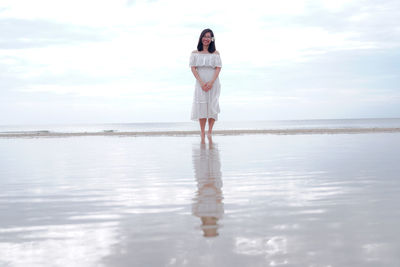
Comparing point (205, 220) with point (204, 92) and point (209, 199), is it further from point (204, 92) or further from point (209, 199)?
point (204, 92)

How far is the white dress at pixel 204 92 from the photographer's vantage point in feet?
27.7

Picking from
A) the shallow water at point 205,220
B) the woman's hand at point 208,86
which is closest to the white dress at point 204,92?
the woman's hand at point 208,86

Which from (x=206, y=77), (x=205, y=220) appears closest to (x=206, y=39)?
(x=206, y=77)

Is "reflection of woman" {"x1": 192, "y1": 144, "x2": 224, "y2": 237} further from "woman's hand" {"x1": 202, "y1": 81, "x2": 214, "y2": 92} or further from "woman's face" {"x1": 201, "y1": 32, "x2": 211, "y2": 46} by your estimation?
"woman's face" {"x1": 201, "y1": 32, "x2": 211, "y2": 46}

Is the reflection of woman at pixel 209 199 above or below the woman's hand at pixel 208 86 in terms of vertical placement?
below

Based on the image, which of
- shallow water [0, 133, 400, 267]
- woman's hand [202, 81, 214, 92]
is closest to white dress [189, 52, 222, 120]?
woman's hand [202, 81, 214, 92]

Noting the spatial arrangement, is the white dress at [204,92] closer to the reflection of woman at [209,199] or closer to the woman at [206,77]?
the woman at [206,77]

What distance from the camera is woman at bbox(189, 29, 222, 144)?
8422 millimetres

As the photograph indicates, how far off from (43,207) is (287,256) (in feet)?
4.92

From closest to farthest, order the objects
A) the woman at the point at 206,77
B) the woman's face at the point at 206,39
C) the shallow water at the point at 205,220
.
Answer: the shallow water at the point at 205,220 < the woman's face at the point at 206,39 < the woman at the point at 206,77

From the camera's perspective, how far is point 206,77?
8586 millimetres

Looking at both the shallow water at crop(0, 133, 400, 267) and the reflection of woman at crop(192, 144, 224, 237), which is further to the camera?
the reflection of woman at crop(192, 144, 224, 237)

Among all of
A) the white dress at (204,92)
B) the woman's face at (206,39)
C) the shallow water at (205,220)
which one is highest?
the woman's face at (206,39)

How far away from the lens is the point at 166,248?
1499 millimetres
